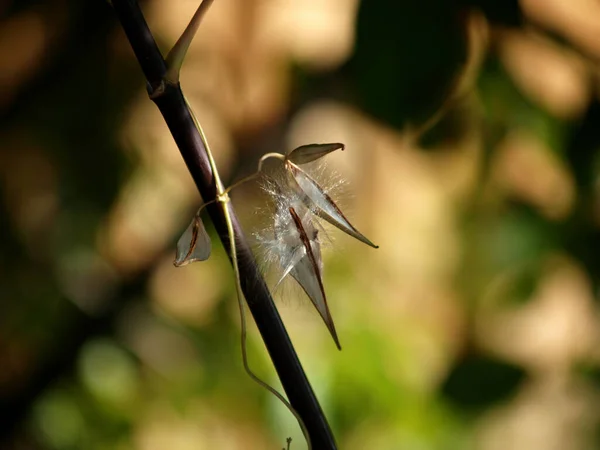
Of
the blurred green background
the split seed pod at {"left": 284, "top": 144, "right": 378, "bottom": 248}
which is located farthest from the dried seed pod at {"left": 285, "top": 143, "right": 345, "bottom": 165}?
the blurred green background

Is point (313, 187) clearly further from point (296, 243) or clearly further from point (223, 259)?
point (223, 259)

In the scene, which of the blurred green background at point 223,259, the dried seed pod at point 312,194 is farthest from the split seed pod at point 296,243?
the blurred green background at point 223,259

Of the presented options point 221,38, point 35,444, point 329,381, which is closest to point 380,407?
point 329,381

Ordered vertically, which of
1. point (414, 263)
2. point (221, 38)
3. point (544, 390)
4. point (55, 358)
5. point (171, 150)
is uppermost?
point (221, 38)

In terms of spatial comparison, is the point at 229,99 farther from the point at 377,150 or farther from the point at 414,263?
the point at 414,263

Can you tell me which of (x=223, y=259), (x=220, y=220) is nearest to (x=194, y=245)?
(x=220, y=220)

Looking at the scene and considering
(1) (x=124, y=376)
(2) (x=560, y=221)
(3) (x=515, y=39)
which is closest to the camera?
(3) (x=515, y=39)
